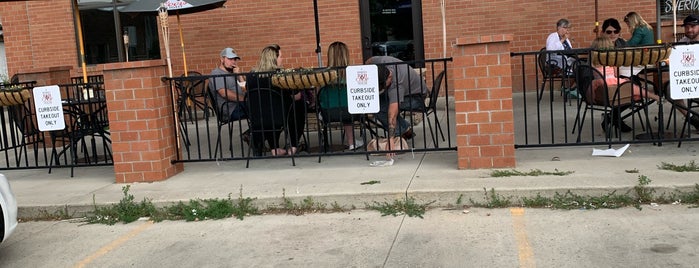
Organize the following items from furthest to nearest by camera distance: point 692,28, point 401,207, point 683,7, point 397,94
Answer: point 683,7, point 692,28, point 397,94, point 401,207

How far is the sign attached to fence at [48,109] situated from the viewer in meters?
6.96

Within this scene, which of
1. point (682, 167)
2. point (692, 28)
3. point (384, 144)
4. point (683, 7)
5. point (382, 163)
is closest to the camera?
point (682, 167)

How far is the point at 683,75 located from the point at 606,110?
0.80 m

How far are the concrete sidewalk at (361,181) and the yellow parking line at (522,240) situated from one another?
238 mm

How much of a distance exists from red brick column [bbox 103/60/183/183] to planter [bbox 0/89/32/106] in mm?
1288

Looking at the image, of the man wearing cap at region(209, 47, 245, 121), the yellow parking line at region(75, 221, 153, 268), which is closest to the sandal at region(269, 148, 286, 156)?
the man wearing cap at region(209, 47, 245, 121)

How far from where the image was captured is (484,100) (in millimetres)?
6109

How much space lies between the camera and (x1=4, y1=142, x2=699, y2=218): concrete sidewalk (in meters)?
5.50

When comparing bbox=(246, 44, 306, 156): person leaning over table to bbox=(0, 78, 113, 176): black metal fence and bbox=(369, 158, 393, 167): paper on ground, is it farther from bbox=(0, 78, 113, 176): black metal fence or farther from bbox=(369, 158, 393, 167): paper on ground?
bbox=(0, 78, 113, 176): black metal fence

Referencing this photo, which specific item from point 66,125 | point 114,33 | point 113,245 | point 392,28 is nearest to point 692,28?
point 392,28

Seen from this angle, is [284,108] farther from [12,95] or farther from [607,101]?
[607,101]

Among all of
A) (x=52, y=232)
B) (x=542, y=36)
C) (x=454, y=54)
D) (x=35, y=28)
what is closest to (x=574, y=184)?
(x=454, y=54)

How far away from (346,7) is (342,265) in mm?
8595

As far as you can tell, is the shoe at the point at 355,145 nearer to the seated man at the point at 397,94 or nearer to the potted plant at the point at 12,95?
the seated man at the point at 397,94
